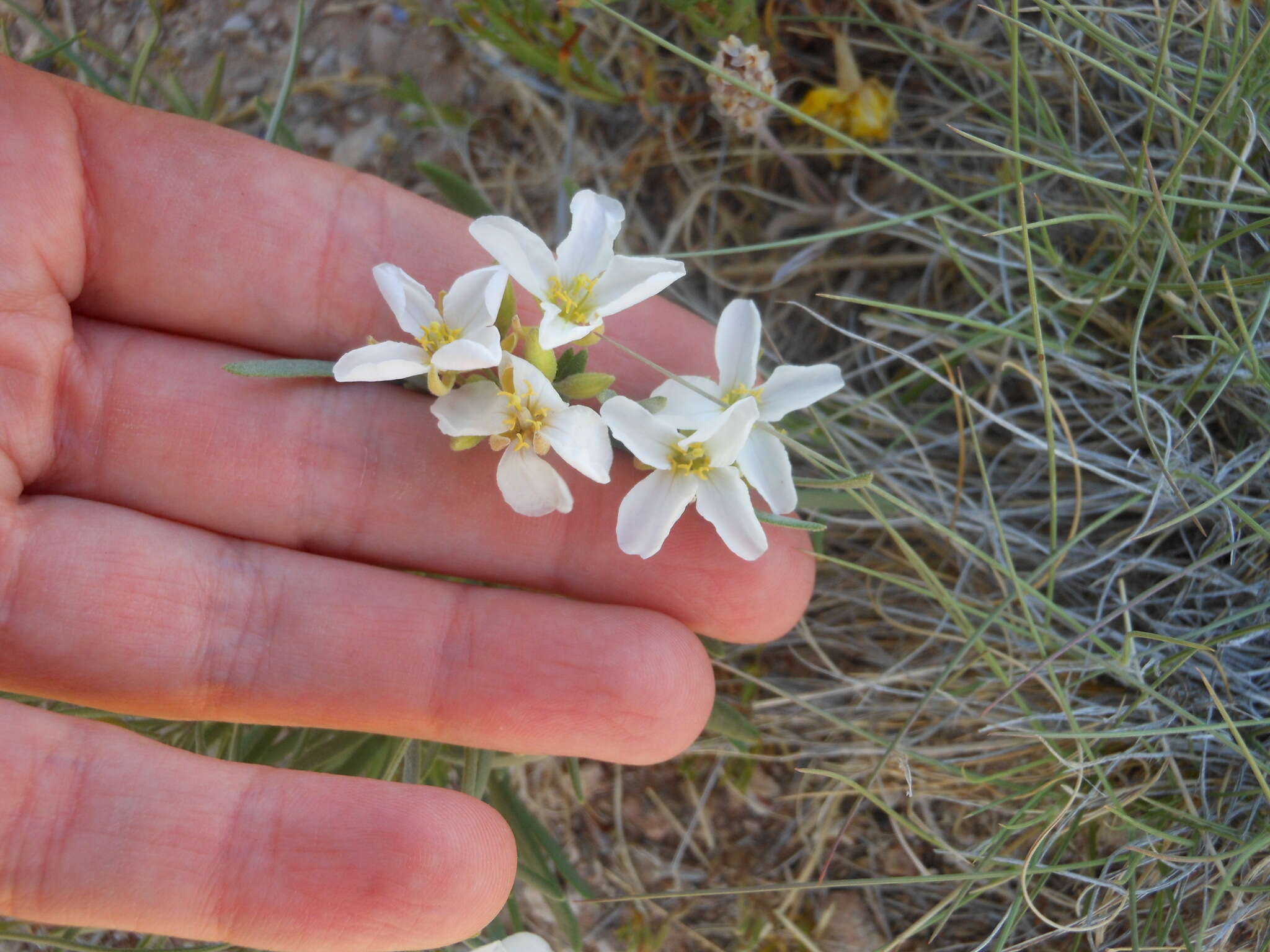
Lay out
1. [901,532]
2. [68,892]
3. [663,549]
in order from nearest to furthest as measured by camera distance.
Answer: [68,892], [663,549], [901,532]

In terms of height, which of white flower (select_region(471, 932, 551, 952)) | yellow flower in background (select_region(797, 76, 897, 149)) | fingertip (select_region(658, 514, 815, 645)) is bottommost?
white flower (select_region(471, 932, 551, 952))

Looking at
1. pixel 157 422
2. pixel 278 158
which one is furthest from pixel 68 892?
pixel 278 158

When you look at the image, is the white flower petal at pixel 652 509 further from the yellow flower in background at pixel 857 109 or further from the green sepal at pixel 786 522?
the yellow flower in background at pixel 857 109

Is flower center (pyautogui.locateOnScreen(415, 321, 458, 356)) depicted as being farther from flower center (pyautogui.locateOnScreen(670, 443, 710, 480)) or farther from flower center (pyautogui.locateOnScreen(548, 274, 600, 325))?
flower center (pyautogui.locateOnScreen(670, 443, 710, 480))

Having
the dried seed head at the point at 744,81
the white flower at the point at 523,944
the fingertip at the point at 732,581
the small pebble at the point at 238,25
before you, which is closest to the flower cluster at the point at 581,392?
the fingertip at the point at 732,581

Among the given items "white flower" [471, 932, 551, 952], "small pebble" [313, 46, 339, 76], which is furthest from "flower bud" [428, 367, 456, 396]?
"small pebble" [313, 46, 339, 76]

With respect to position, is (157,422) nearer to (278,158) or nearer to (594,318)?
(278,158)
